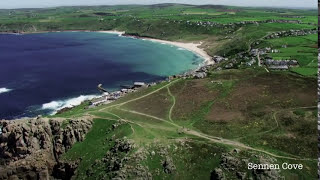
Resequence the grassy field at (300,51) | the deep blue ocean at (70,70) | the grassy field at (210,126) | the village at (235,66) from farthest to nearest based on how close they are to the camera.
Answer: the deep blue ocean at (70,70)
the grassy field at (300,51)
the village at (235,66)
the grassy field at (210,126)

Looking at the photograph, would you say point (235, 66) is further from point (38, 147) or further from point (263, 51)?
point (38, 147)

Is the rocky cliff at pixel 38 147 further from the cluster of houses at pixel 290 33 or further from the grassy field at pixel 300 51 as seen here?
the cluster of houses at pixel 290 33

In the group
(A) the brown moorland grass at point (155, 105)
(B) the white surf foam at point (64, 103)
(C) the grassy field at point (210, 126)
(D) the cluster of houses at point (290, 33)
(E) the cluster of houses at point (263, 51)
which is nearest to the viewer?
(C) the grassy field at point (210, 126)

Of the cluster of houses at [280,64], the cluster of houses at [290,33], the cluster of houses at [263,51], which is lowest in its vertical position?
the cluster of houses at [280,64]

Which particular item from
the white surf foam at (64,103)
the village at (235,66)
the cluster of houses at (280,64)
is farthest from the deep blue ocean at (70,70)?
the cluster of houses at (280,64)

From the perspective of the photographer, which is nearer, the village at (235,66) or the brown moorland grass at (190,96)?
the brown moorland grass at (190,96)

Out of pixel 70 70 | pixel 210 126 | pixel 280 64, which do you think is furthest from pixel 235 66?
pixel 70 70
